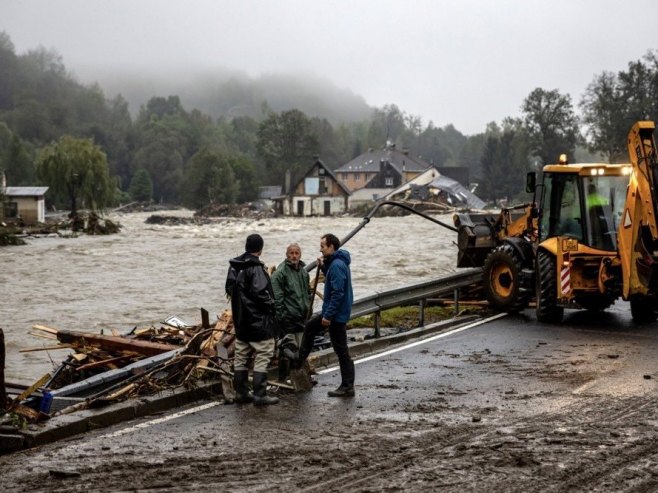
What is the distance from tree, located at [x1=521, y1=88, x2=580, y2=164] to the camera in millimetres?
110938

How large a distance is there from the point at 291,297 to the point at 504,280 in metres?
7.91

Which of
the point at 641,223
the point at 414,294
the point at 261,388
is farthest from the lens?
the point at 414,294

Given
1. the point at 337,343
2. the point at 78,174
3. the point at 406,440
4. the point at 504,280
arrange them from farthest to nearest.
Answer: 1. the point at 78,174
2. the point at 504,280
3. the point at 337,343
4. the point at 406,440

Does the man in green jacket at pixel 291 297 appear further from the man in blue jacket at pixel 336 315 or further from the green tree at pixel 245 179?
the green tree at pixel 245 179

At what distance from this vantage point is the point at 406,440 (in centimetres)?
830

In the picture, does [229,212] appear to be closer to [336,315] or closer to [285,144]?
[285,144]

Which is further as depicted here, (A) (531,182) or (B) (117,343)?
(A) (531,182)

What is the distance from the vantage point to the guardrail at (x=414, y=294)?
1465cm

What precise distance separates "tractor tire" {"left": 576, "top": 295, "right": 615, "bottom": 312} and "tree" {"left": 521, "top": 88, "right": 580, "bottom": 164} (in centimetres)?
9526

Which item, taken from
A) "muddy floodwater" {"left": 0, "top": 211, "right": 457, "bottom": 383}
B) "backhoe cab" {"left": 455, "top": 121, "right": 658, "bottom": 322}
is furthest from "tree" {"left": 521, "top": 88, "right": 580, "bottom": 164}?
"backhoe cab" {"left": 455, "top": 121, "right": 658, "bottom": 322}

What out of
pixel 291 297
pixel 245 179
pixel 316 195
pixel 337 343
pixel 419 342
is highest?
pixel 245 179

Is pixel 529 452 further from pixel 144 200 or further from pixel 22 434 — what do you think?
pixel 144 200

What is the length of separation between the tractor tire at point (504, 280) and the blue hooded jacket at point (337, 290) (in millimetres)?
7488

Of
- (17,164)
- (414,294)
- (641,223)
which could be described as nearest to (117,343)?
(414,294)
